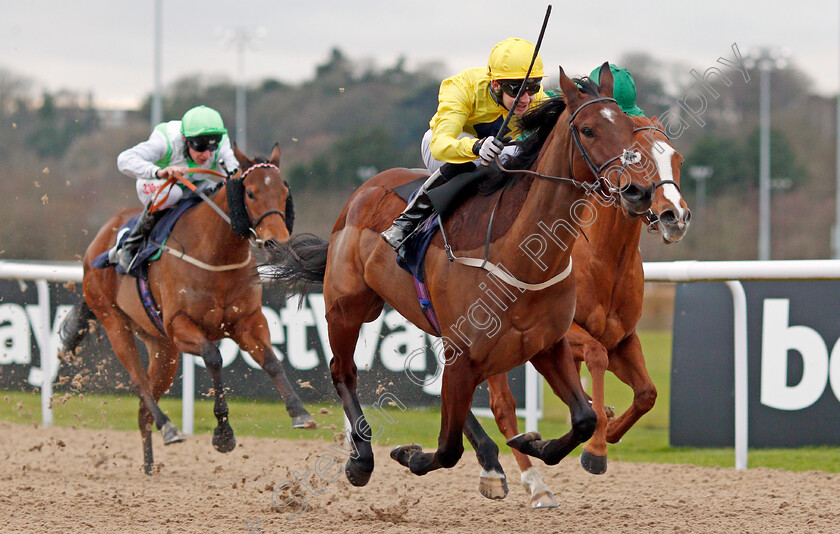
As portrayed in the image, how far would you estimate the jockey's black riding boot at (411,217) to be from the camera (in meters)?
3.89

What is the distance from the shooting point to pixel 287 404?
200 inches

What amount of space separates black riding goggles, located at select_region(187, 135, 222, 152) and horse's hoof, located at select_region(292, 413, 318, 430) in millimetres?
1795

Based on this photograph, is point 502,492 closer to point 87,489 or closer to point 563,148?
point 563,148

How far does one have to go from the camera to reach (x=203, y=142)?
5.78m

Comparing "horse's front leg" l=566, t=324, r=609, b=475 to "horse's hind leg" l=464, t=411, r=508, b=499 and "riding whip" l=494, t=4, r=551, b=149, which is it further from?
"riding whip" l=494, t=4, r=551, b=149

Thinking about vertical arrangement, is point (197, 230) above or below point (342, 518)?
above

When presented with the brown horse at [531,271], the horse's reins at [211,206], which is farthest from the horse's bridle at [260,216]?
the brown horse at [531,271]

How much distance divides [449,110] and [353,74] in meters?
19.0

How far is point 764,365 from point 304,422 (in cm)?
257

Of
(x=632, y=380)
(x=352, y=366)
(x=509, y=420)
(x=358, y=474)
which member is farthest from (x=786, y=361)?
(x=358, y=474)

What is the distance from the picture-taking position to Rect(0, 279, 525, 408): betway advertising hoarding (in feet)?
21.5

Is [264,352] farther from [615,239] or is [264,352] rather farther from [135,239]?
[615,239]

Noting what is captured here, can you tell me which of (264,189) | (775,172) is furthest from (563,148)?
(775,172)

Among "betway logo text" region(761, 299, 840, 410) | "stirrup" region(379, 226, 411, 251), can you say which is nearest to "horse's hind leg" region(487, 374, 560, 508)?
"stirrup" region(379, 226, 411, 251)
